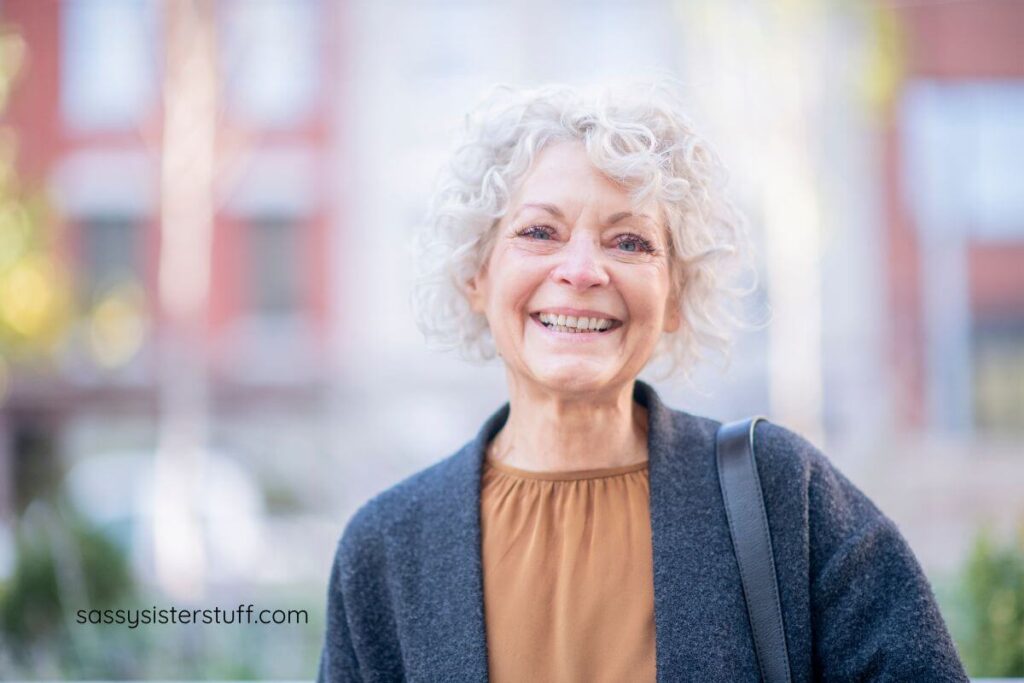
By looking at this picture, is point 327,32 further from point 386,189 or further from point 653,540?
point 653,540

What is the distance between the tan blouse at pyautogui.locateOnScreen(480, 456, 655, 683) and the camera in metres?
1.84

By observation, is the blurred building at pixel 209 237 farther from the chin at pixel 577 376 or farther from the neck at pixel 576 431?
the chin at pixel 577 376

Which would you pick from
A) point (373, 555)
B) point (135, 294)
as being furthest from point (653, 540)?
point (135, 294)

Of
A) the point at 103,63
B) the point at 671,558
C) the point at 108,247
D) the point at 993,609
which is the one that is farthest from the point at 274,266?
the point at 671,558

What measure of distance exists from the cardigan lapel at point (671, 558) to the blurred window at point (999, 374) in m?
15.4

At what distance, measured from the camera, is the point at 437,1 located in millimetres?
16547

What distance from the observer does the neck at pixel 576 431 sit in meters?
2.00

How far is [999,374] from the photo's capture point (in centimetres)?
1611

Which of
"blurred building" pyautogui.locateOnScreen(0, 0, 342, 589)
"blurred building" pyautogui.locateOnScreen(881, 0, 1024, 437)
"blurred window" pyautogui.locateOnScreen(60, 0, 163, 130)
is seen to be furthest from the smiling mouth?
"blurred window" pyautogui.locateOnScreen(60, 0, 163, 130)

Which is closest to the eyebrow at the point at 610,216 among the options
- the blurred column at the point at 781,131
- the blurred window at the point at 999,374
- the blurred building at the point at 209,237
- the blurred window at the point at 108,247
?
the blurred column at the point at 781,131

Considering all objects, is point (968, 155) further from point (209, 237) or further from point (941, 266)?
point (209, 237)

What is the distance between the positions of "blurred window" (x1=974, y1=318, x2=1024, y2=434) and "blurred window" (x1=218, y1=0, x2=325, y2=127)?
11.0 metres

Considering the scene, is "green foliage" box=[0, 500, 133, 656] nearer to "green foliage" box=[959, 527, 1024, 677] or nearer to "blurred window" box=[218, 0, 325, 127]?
"green foliage" box=[959, 527, 1024, 677]

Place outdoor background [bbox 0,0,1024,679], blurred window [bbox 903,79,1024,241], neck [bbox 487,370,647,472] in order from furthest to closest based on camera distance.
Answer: blurred window [bbox 903,79,1024,241]
outdoor background [bbox 0,0,1024,679]
neck [bbox 487,370,647,472]
